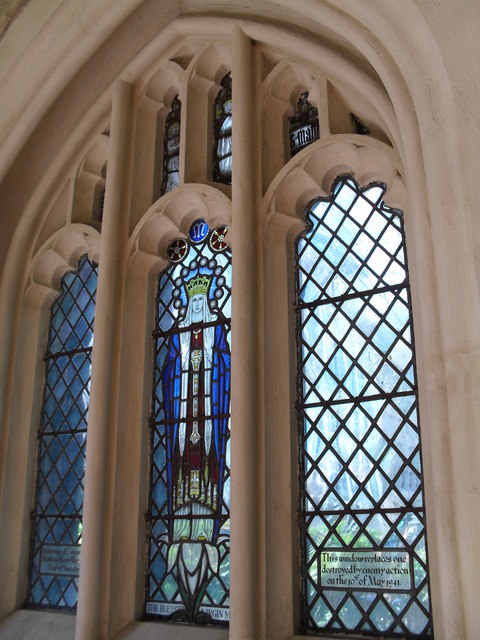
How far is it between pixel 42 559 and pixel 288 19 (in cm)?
357

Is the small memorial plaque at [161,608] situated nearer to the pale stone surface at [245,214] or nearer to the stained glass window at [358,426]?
the pale stone surface at [245,214]

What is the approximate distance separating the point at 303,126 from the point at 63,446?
249 cm

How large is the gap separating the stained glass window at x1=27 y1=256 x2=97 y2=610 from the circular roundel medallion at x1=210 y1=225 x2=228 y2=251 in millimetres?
996

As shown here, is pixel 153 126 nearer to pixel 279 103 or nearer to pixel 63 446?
pixel 279 103

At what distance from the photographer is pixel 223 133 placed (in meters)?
4.76

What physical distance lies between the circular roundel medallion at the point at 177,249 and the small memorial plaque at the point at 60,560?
1846 mm

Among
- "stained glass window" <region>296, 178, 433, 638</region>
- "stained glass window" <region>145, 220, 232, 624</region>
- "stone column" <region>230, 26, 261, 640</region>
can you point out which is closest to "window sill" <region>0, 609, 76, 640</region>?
"stained glass window" <region>145, 220, 232, 624</region>

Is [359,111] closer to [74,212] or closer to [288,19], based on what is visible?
[288,19]

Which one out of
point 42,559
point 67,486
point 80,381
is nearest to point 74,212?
point 80,381

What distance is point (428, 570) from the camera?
311 centimetres

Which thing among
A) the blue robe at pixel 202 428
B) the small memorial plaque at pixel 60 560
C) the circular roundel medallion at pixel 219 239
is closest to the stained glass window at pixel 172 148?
the circular roundel medallion at pixel 219 239

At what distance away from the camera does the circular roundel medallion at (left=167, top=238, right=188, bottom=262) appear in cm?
464

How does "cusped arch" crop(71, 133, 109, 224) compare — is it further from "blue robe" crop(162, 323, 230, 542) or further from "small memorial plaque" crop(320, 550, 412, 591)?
"small memorial plaque" crop(320, 550, 412, 591)

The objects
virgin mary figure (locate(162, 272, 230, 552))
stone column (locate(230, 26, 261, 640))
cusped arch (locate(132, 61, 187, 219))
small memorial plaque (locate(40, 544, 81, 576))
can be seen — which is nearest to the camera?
stone column (locate(230, 26, 261, 640))
